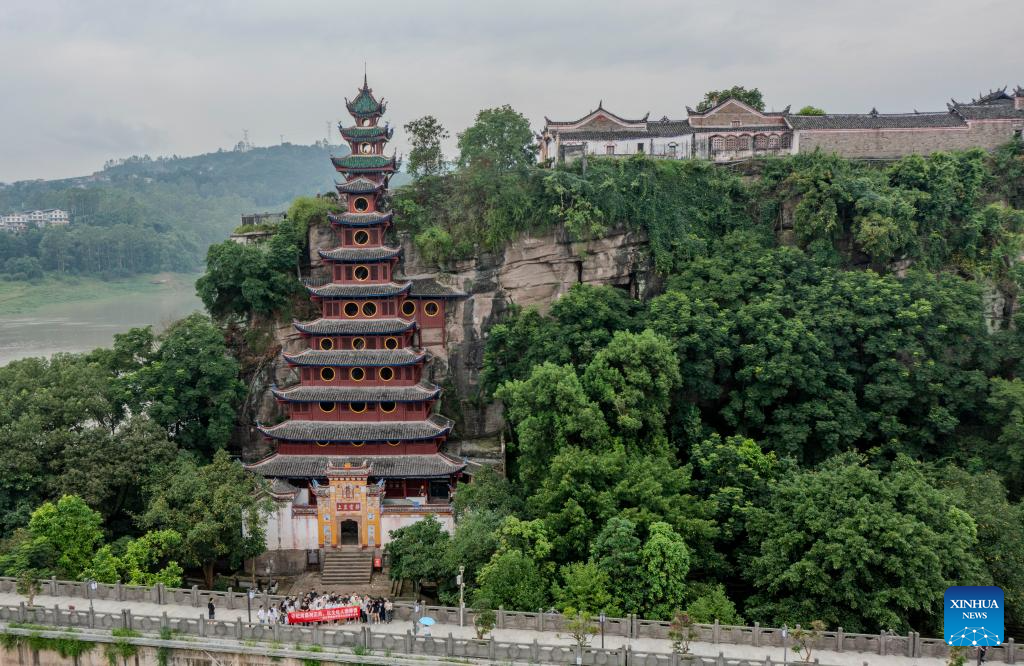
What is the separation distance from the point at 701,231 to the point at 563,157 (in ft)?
25.1

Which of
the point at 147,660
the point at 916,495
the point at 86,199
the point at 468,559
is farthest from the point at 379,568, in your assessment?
the point at 86,199

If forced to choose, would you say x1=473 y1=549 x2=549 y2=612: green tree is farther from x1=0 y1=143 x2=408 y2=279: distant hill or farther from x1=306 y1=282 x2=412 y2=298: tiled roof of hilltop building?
x1=0 y1=143 x2=408 y2=279: distant hill

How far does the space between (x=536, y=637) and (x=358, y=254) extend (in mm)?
16906

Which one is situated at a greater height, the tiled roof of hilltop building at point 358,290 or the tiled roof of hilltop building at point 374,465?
the tiled roof of hilltop building at point 358,290

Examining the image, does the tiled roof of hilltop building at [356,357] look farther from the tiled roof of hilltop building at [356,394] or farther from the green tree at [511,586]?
the green tree at [511,586]

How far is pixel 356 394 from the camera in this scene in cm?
2967

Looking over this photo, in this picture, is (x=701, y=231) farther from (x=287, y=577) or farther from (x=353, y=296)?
Result: (x=287, y=577)

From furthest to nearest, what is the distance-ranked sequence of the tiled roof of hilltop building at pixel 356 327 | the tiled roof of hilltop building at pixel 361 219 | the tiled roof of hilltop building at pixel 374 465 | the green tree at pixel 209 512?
the tiled roof of hilltop building at pixel 361 219 → the tiled roof of hilltop building at pixel 356 327 → the tiled roof of hilltop building at pixel 374 465 → the green tree at pixel 209 512

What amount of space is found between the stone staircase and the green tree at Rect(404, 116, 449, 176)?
706 inches

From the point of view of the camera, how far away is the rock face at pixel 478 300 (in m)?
33.2

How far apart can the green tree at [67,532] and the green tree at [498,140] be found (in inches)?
811

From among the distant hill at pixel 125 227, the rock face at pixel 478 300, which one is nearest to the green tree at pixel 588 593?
the rock face at pixel 478 300

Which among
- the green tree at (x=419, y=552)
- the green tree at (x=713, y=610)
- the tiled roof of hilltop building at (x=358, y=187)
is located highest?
the tiled roof of hilltop building at (x=358, y=187)

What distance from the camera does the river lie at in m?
56.1
